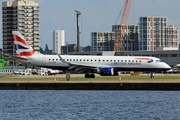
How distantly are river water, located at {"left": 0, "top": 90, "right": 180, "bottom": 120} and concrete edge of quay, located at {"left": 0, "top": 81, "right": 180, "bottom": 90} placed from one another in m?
0.90

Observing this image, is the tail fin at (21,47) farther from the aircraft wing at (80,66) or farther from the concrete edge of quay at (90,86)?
the concrete edge of quay at (90,86)

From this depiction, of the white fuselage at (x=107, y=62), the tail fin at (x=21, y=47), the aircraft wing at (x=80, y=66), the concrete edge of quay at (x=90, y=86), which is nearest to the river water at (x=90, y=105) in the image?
the concrete edge of quay at (x=90, y=86)

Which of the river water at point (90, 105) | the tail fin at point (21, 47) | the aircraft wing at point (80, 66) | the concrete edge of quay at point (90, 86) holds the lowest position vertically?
the river water at point (90, 105)

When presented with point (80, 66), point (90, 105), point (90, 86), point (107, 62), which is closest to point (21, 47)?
point (80, 66)

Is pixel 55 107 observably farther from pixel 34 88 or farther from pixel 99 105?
pixel 34 88

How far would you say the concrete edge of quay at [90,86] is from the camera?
49438mm

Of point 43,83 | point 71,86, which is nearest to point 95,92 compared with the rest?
point 71,86

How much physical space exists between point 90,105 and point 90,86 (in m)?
9.81

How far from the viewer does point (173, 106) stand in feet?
130

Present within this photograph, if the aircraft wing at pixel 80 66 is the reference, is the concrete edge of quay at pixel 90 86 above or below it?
below

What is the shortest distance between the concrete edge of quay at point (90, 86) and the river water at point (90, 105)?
904 millimetres

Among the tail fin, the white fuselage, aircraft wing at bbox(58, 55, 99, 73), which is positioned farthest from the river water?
the tail fin

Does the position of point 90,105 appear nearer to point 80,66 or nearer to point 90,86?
point 90,86

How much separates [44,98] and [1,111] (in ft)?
35.6
